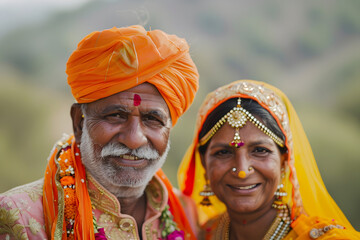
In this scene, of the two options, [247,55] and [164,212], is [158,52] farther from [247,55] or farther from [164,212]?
[247,55]

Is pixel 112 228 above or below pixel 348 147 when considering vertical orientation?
above

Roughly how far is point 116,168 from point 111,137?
0.23 meters

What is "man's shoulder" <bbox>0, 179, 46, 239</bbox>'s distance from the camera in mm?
2340

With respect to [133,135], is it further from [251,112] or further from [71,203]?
[251,112]

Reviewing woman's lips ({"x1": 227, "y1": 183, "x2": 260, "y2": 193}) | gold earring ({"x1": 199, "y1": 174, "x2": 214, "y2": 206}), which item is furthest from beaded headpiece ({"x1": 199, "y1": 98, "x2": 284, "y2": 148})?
gold earring ({"x1": 199, "y1": 174, "x2": 214, "y2": 206})

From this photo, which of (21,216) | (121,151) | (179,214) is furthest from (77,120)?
(179,214)

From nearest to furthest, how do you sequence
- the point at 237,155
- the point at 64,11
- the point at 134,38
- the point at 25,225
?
the point at 25,225 < the point at 134,38 < the point at 237,155 < the point at 64,11

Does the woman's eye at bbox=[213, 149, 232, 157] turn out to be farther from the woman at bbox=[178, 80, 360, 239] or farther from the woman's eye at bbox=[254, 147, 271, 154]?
the woman's eye at bbox=[254, 147, 271, 154]

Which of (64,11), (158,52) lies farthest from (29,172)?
(158,52)

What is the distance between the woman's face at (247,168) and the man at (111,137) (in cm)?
47

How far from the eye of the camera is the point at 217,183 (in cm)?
297

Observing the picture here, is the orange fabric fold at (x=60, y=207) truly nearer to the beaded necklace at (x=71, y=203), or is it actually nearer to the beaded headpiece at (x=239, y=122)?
the beaded necklace at (x=71, y=203)

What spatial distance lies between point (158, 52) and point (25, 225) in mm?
1507

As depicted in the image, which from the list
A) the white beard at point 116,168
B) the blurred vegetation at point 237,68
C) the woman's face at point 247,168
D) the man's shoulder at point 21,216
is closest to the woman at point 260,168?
the woman's face at point 247,168
